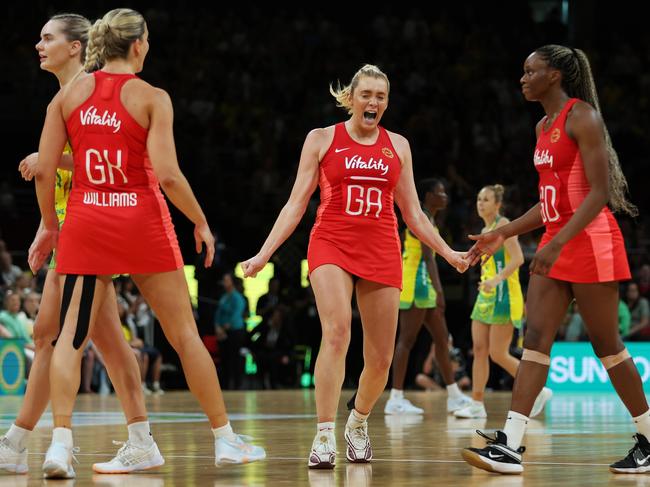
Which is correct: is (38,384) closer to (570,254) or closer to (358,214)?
(358,214)

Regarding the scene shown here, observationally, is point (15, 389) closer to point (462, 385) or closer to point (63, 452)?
point (462, 385)

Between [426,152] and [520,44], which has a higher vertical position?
[520,44]

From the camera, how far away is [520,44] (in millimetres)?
23172

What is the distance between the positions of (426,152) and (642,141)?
12.6 feet

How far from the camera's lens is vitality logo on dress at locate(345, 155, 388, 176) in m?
5.97

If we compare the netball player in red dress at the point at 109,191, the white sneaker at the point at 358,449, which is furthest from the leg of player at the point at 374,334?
the netball player in red dress at the point at 109,191

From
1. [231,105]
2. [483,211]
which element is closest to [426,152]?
[231,105]

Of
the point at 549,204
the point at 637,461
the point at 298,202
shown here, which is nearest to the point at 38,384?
the point at 298,202

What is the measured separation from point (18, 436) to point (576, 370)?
11.6 metres

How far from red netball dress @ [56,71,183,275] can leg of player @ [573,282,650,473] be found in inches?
78.6

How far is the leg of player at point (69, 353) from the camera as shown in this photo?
16.5 feet

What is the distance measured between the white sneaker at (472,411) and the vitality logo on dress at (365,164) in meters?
4.26

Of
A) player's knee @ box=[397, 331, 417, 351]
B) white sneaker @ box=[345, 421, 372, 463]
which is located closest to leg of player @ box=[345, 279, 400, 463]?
white sneaker @ box=[345, 421, 372, 463]

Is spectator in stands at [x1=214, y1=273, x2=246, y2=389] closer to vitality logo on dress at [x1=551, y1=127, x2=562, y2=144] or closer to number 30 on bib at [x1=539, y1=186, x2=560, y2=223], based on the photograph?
number 30 on bib at [x1=539, y1=186, x2=560, y2=223]
